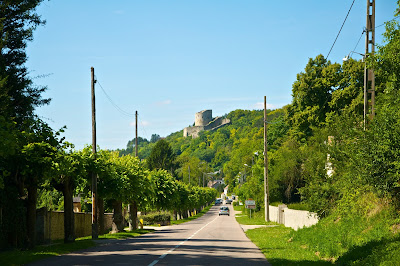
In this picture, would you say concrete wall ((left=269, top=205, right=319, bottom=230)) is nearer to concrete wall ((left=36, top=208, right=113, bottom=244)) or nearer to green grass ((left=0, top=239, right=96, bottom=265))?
green grass ((left=0, top=239, right=96, bottom=265))

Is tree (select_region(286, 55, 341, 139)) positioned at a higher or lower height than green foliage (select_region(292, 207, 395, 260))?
higher

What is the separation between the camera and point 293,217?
40.0 m

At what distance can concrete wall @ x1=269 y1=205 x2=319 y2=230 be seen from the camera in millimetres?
31597

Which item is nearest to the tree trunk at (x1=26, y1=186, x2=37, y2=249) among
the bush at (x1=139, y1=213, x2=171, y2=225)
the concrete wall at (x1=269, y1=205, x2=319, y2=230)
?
the concrete wall at (x1=269, y1=205, x2=319, y2=230)

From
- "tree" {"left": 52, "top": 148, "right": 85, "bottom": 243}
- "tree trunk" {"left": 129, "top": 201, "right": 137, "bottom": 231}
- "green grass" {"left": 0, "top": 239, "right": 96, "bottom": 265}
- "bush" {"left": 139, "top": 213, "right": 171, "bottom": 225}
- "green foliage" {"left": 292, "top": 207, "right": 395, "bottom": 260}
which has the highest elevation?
"tree" {"left": 52, "top": 148, "right": 85, "bottom": 243}

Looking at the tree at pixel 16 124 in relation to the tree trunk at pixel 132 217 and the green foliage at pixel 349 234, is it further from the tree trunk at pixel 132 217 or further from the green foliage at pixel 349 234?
the tree trunk at pixel 132 217

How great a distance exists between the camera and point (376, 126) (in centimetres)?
1988

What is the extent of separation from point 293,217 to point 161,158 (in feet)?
345

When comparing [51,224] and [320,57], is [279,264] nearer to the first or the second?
[51,224]

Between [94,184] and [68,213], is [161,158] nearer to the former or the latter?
[94,184]

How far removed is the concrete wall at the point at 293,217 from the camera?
104ft

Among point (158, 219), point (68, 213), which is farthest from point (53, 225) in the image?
point (158, 219)

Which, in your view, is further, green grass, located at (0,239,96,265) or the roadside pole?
the roadside pole

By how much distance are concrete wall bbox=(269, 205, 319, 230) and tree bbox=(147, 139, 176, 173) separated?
85.4 m
